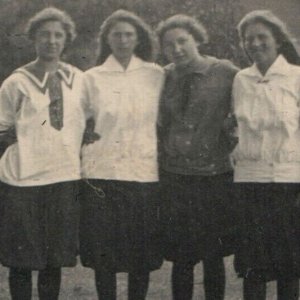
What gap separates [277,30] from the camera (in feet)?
15.9

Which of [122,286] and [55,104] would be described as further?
[122,286]

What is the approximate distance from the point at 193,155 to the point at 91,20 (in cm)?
111

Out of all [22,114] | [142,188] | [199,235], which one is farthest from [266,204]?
[22,114]

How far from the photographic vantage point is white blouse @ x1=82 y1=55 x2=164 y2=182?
4789 mm

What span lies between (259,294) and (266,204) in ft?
1.92

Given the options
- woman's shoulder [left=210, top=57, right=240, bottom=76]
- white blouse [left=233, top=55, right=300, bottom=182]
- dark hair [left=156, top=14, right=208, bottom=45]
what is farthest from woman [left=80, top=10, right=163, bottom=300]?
white blouse [left=233, top=55, right=300, bottom=182]

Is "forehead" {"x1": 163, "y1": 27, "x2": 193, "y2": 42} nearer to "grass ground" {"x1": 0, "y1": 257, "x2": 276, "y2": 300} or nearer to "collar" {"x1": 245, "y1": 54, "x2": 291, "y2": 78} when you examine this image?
"collar" {"x1": 245, "y1": 54, "x2": 291, "y2": 78}

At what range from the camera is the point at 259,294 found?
4.79 m

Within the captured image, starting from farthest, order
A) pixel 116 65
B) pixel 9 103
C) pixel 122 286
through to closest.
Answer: pixel 122 286, pixel 116 65, pixel 9 103

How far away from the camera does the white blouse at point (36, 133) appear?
15.5ft

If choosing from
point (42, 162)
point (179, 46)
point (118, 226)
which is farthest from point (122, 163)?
point (179, 46)

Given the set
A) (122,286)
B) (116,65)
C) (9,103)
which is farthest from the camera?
(122,286)

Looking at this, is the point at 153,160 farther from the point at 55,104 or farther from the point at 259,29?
the point at 259,29

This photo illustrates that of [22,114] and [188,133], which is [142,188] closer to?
[188,133]
